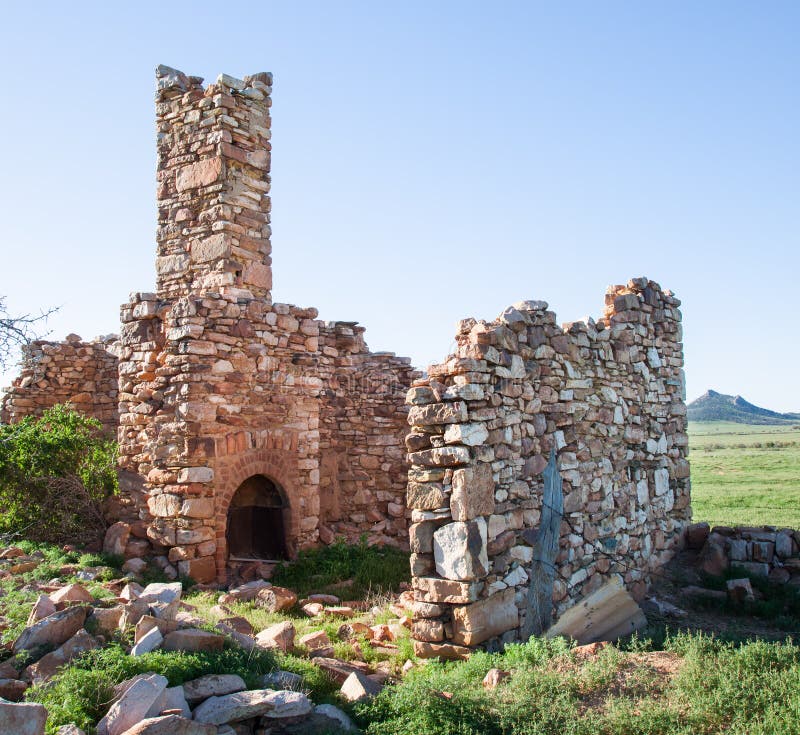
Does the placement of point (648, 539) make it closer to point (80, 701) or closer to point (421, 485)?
point (421, 485)

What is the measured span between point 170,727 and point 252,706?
677mm

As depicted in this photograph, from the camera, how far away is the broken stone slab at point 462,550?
20.8 ft

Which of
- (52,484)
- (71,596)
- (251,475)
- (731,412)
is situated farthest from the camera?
(731,412)

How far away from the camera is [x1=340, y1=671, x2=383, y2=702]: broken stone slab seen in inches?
218

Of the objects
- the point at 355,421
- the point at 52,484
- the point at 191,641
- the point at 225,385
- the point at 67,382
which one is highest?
the point at 67,382

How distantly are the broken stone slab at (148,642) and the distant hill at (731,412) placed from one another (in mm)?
94662

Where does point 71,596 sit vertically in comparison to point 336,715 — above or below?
above

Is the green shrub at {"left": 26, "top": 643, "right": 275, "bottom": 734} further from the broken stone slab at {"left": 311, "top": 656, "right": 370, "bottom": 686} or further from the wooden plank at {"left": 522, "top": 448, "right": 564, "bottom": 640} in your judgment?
the wooden plank at {"left": 522, "top": 448, "right": 564, "bottom": 640}

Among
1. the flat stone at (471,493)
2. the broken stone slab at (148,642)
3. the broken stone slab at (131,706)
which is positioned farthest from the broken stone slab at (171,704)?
the flat stone at (471,493)

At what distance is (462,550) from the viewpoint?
20.8 ft

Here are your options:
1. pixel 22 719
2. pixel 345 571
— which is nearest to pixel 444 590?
pixel 22 719

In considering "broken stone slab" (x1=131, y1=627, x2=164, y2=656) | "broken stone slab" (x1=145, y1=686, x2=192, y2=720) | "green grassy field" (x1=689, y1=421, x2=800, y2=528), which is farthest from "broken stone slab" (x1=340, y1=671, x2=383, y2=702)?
"green grassy field" (x1=689, y1=421, x2=800, y2=528)

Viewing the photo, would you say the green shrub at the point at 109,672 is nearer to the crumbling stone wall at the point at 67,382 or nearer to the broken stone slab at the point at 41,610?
the broken stone slab at the point at 41,610

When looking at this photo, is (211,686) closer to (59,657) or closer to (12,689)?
(59,657)
